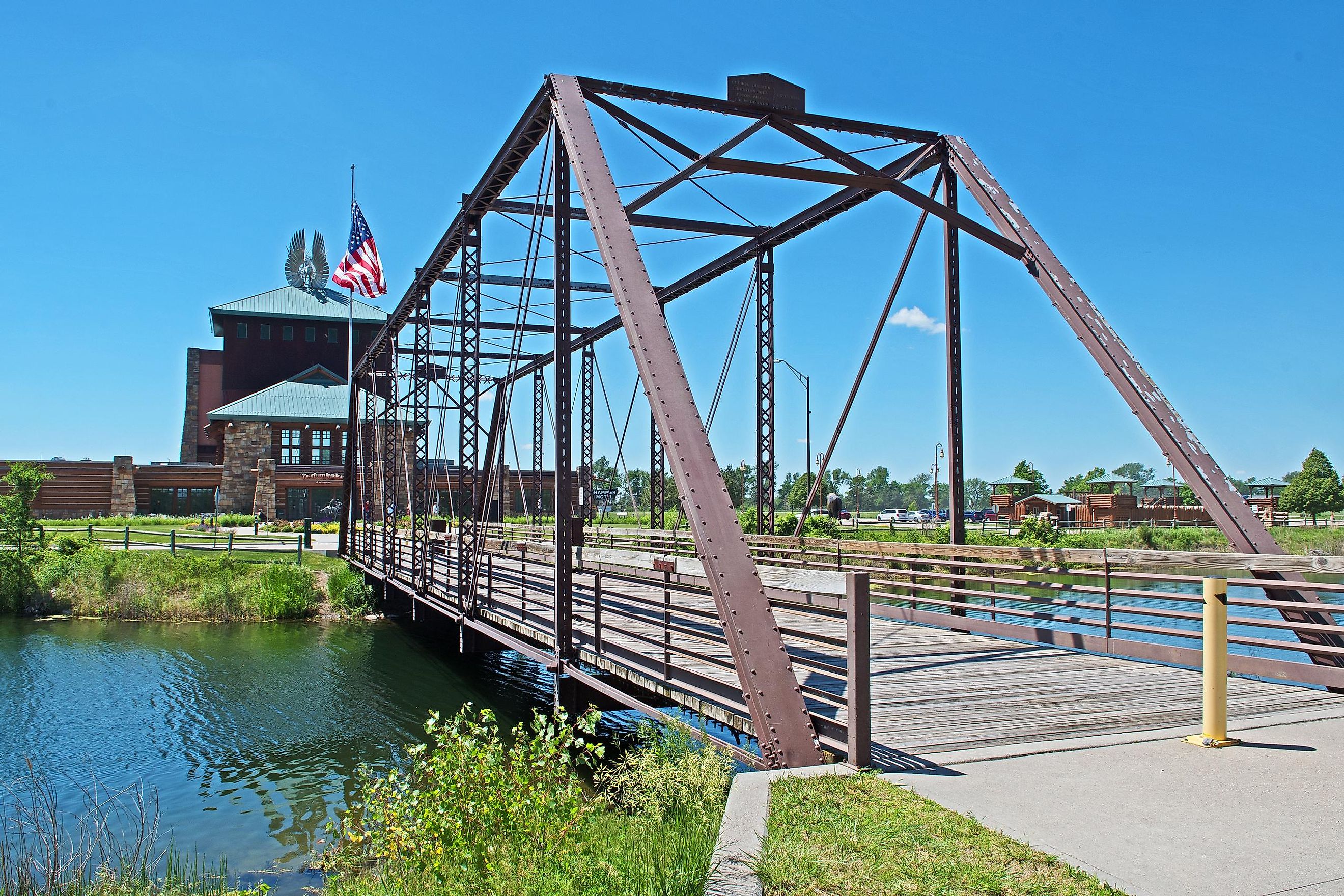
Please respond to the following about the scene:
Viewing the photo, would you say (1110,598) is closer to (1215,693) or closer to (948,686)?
(948,686)

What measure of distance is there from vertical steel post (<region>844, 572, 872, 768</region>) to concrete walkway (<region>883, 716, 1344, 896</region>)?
0.86 ft

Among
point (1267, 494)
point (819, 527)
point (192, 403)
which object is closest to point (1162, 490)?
point (1267, 494)

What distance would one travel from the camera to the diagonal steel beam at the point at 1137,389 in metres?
8.49

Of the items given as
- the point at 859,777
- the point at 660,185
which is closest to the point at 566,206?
the point at 660,185

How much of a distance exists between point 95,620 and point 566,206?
22.0 m

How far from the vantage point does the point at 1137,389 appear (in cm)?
952

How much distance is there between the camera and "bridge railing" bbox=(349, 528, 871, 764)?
5746 mm

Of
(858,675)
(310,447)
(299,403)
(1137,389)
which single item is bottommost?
(858,675)

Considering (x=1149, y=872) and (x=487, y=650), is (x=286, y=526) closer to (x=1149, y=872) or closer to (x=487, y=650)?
(x=487, y=650)

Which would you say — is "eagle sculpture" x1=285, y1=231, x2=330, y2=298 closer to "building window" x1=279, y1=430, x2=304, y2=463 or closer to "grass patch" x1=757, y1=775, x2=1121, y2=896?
"building window" x1=279, y1=430, x2=304, y2=463

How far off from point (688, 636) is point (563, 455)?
113 inches

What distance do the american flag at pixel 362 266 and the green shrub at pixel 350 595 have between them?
8.43 meters

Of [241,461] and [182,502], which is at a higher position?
[241,461]

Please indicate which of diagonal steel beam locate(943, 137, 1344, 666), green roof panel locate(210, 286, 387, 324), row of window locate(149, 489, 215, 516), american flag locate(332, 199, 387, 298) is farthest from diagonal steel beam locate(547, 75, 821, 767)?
green roof panel locate(210, 286, 387, 324)
